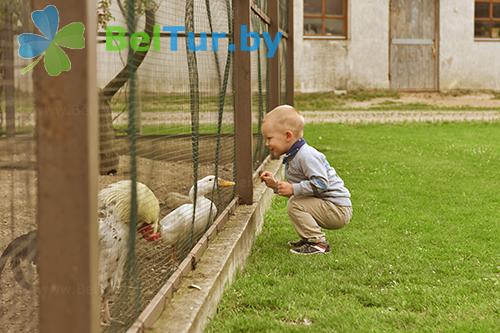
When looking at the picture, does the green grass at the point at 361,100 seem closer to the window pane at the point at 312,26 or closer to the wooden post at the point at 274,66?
the window pane at the point at 312,26

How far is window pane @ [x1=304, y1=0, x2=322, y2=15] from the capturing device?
21375mm

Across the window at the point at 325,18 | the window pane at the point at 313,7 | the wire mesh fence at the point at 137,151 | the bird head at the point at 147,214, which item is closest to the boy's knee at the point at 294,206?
the wire mesh fence at the point at 137,151

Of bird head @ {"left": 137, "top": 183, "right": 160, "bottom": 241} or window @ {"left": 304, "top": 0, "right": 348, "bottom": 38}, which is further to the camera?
window @ {"left": 304, "top": 0, "right": 348, "bottom": 38}

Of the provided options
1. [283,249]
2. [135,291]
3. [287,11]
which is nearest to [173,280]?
[135,291]

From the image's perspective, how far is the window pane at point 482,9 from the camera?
73.2 feet

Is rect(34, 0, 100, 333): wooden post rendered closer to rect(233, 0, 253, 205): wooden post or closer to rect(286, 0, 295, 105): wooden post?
rect(233, 0, 253, 205): wooden post

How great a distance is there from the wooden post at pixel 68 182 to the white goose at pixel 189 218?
1.69 m

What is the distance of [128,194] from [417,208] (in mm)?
3824

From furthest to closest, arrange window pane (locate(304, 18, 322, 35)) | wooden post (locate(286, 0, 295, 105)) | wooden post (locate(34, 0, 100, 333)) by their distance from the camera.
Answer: window pane (locate(304, 18, 322, 35))
wooden post (locate(286, 0, 295, 105))
wooden post (locate(34, 0, 100, 333))

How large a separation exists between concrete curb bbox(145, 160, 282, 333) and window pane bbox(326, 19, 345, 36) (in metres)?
16.4


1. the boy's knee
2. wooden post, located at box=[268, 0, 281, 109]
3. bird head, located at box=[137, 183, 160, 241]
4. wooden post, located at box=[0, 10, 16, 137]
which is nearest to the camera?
wooden post, located at box=[0, 10, 16, 137]

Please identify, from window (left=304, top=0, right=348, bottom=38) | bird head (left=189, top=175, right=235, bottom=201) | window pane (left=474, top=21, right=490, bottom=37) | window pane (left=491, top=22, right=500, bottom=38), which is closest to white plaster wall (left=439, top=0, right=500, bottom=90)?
window pane (left=474, top=21, right=490, bottom=37)

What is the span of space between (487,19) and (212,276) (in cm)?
2016

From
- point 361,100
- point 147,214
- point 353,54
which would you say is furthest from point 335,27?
point 147,214
